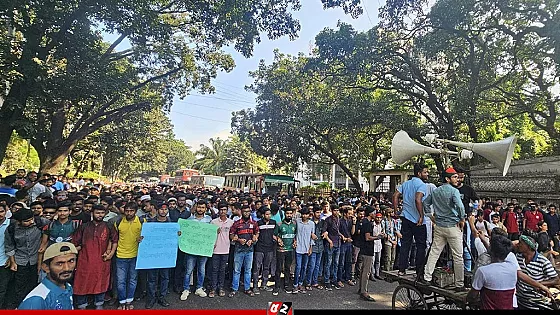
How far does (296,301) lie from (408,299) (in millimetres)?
1872

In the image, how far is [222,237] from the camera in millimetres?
5949

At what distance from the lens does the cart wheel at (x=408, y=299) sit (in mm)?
4423

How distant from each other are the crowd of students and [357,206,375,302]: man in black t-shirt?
2 centimetres

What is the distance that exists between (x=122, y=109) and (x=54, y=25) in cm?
600

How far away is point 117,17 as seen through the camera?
9.52 meters

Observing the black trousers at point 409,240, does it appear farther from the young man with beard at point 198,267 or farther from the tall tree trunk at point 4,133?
the tall tree trunk at point 4,133

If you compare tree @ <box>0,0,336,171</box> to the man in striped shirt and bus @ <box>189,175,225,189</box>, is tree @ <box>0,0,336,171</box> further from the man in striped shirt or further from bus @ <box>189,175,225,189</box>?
bus @ <box>189,175,225,189</box>

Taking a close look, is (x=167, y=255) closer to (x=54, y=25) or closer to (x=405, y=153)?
(x=405, y=153)

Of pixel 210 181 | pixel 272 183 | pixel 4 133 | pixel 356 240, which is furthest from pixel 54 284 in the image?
pixel 210 181

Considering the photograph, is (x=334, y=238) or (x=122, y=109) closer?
(x=334, y=238)

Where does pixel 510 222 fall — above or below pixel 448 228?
below

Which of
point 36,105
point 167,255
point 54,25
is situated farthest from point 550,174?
point 36,105

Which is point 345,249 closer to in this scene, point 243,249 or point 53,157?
point 243,249

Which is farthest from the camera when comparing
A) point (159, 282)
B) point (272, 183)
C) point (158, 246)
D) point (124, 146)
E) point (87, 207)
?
point (124, 146)
